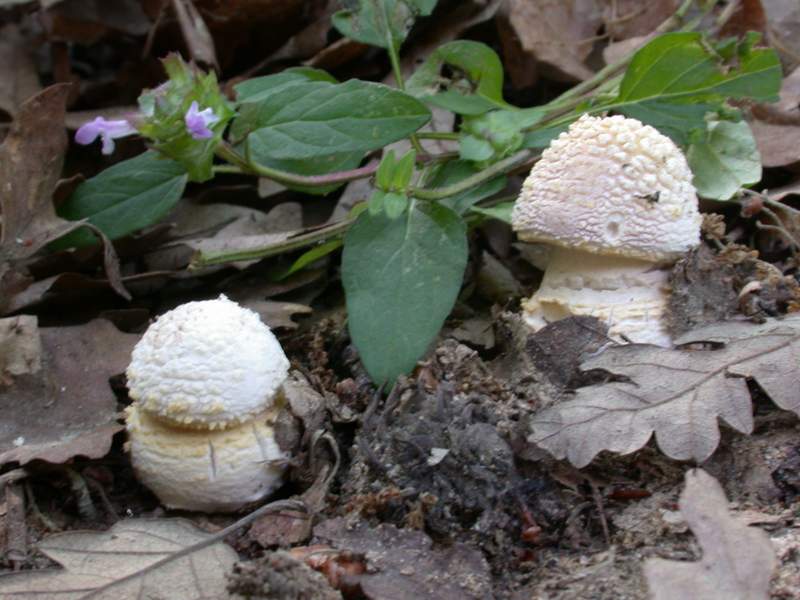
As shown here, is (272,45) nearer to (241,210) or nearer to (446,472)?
(241,210)

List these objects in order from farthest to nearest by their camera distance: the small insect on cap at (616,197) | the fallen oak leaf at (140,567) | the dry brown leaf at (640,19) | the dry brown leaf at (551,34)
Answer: the dry brown leaf at (640,19) < the dry brown leaf at (551,34) < the small insect on cap at (616,197) < the fallen oak leaf at (140,567)

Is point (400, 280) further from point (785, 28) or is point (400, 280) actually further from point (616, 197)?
point (785, 28)

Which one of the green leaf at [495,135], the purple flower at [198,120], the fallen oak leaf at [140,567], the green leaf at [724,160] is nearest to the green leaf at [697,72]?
the green leaf at [724,160]

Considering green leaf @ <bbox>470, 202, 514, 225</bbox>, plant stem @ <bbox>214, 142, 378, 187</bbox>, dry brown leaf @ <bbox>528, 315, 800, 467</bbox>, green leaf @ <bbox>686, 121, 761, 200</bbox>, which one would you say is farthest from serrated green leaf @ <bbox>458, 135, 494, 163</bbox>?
dry brown leaf @ <bbox>528, 315, 800, 467</bbox>

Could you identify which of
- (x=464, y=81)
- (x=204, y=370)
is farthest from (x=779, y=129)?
(x=204, y=370)

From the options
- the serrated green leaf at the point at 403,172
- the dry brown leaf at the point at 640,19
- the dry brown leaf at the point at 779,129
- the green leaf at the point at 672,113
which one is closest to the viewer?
the serrated green leaf at the point at 403,172

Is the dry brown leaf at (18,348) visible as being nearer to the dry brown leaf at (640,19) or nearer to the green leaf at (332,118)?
the green leaf at (332,118)

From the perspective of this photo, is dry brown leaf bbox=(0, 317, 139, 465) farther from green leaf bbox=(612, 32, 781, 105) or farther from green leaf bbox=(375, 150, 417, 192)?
green leaf bbox=(612, 32, 781, 105)

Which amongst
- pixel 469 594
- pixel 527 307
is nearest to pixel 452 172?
pixel 527 307
